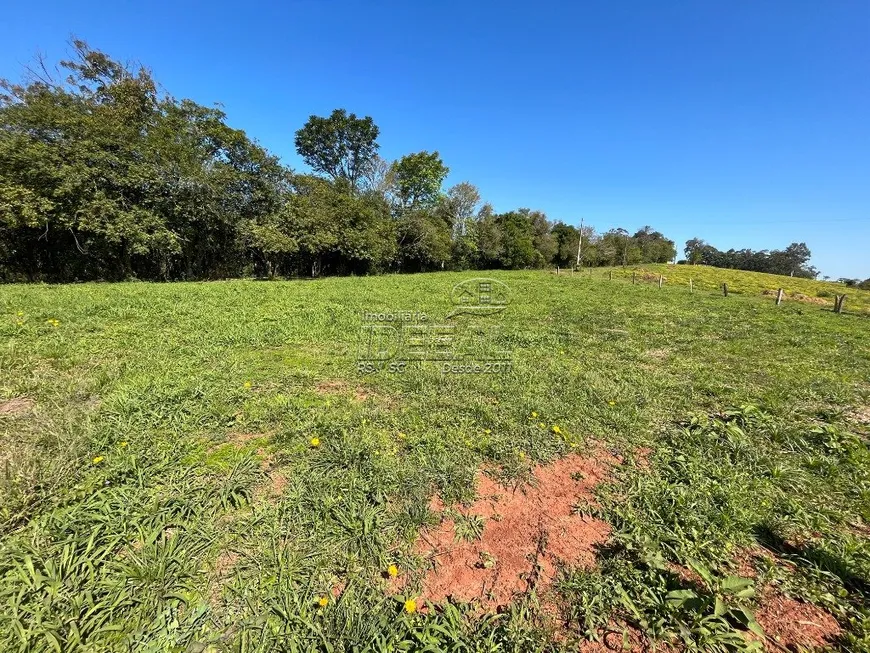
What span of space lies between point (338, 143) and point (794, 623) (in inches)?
1588

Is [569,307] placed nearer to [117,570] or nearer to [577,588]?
Answer: [577,588]

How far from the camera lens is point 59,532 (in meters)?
1.82

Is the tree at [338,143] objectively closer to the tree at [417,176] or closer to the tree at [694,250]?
the tree at [417,176]

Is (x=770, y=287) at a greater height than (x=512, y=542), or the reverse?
(x=770, y=287)

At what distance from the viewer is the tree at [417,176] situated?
1358 inches

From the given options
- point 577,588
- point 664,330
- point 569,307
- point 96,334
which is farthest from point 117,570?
point 569,307

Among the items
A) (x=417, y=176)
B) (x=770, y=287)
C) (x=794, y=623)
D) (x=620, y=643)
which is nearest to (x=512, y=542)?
(x=620, y=643)

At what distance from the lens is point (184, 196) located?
61.8ft

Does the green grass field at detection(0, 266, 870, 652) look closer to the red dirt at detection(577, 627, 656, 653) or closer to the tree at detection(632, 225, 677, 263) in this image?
the red dirt at detection(577, 627, 656, 653)

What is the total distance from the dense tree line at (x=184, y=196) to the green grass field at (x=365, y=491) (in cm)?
1462

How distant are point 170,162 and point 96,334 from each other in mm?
17364

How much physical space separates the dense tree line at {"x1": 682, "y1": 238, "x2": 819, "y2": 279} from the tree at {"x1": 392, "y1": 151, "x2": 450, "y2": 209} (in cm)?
6884

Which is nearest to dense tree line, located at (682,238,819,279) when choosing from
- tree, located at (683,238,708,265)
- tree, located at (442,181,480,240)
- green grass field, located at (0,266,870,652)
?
tree, located at (683,238,708,265)

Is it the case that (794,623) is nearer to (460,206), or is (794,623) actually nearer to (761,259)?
(460,206)
